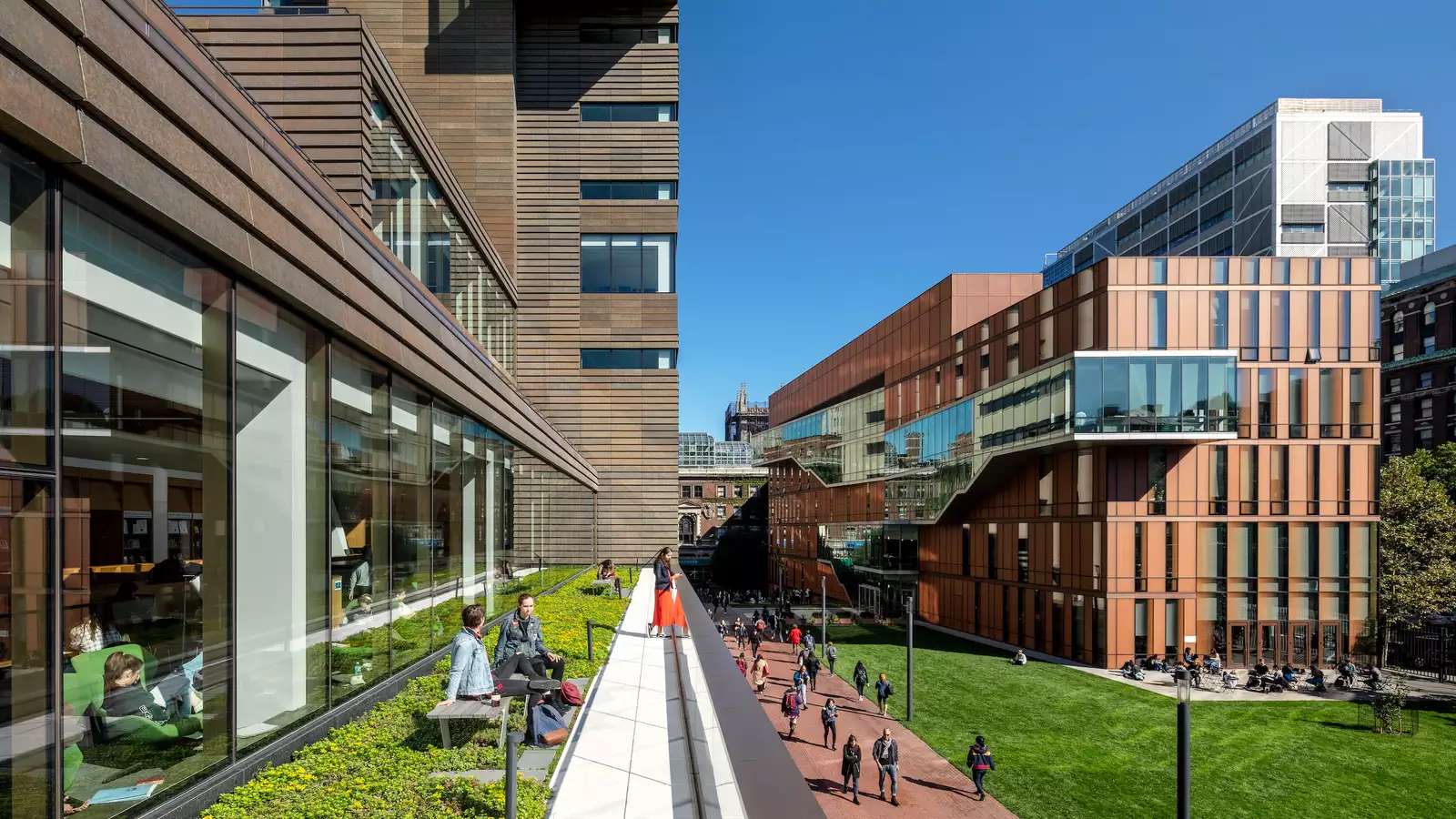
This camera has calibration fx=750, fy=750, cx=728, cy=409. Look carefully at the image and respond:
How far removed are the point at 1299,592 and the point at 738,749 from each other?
39.8 meters

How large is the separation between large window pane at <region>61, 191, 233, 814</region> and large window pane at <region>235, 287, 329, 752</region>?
278 millimetres

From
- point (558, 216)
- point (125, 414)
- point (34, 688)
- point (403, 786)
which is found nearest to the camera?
point (34, 688)

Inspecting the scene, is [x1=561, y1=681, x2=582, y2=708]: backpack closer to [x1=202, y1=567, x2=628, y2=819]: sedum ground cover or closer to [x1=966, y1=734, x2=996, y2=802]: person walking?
[x1=202, y1=567, x2=628, y2=819]: sedum ground cover

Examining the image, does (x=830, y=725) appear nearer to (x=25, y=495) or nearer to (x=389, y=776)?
(x=389, y=776)

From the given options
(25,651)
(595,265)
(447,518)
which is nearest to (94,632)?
(25,651)

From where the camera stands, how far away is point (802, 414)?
77.6m

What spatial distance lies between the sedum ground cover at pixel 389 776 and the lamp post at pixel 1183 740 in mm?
8949

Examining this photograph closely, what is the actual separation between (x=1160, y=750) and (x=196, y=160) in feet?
88.6

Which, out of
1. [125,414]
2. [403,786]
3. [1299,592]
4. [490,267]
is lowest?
[1299,592]

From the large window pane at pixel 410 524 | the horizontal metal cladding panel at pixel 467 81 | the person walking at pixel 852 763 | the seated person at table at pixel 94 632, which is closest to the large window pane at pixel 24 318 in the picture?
the seated person at table at pixel 94 632

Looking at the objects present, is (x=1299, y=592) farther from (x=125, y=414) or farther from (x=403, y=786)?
(x=125, y=414)

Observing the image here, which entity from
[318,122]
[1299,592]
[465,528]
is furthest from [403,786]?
[1299,592]

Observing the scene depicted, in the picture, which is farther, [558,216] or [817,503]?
[817,503]

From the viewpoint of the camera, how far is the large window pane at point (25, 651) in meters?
3.49
